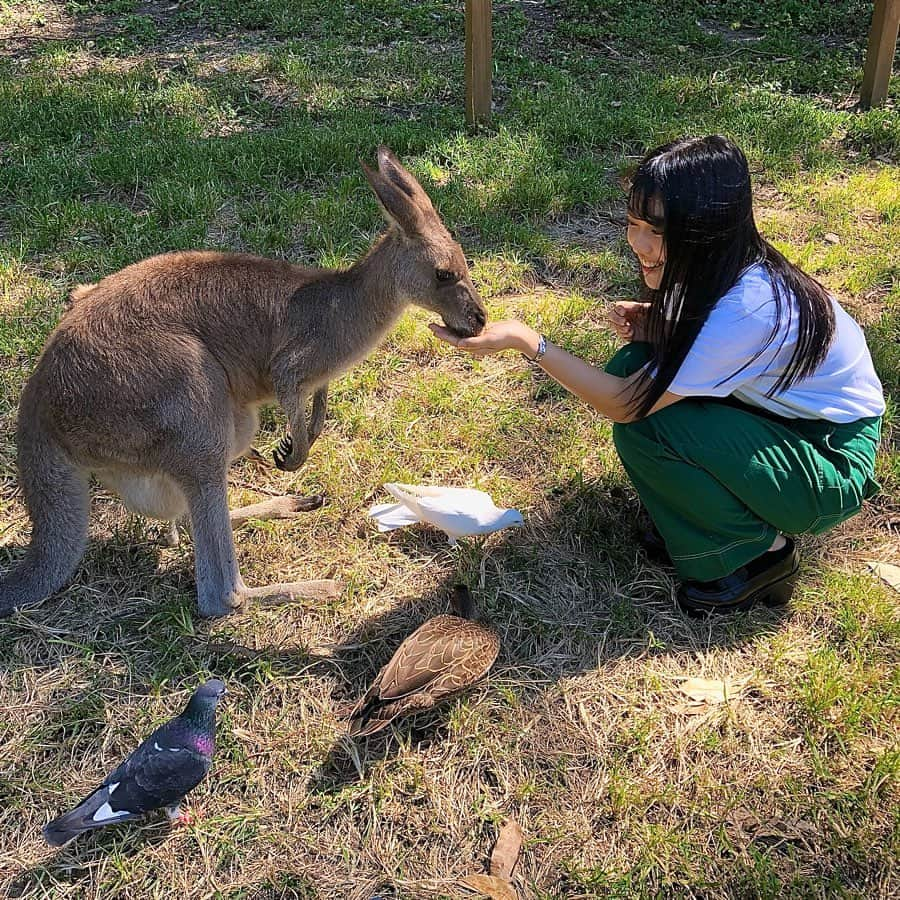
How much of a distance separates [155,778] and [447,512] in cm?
120

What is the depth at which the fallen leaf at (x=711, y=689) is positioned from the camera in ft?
8.21

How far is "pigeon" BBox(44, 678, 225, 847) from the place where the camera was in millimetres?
2025

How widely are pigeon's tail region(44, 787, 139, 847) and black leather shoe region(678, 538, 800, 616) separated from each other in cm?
171

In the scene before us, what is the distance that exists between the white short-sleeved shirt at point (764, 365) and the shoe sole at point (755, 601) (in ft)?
1.73

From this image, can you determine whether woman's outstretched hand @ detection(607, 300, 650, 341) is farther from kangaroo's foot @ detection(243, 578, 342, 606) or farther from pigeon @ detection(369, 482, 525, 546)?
kangaroo's foot @ detection(243, 578, 342, 606)

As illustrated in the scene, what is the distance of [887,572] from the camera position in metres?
2.87

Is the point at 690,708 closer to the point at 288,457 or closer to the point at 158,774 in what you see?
the point at 158,774

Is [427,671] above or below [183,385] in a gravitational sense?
below

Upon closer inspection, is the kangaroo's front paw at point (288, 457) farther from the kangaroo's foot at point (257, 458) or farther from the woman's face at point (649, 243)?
the woman's face at point (649, 243)

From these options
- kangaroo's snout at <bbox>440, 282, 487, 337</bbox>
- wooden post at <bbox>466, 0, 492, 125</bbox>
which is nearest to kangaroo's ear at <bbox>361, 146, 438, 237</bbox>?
kangaroo's snout at <bbox>440, 282, 487, 337</bbox>

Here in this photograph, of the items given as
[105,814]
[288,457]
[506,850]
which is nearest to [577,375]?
[288,457]

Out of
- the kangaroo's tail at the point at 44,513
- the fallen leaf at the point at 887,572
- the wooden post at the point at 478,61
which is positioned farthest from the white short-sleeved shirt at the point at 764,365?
the wooden post at the point at 478,61

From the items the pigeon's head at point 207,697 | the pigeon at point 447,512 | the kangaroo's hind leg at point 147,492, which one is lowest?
the pigeon at point 447,512

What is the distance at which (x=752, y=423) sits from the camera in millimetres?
2562
